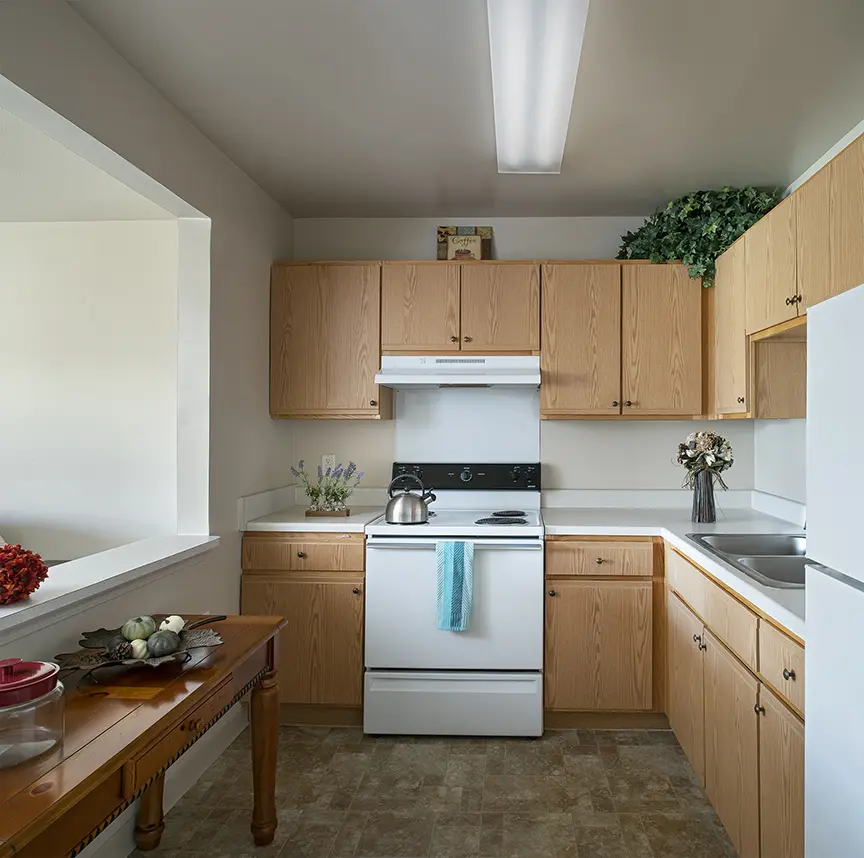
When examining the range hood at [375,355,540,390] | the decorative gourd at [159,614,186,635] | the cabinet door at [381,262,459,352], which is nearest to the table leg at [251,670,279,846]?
the decorative gourd at [159,614,186,635]

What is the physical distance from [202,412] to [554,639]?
178 cm

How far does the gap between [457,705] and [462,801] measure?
0.55 meters

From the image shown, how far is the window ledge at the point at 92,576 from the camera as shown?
185 cm

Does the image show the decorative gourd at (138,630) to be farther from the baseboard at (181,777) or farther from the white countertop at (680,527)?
the white countertop at (680,527)

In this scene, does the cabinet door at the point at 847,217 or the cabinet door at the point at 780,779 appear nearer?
the cabinet door at the point at 780,779

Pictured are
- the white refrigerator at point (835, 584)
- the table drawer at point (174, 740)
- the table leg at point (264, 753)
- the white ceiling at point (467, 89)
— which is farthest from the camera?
the table leg at point (264, 753)

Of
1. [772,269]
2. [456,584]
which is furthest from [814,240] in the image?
[456,584]

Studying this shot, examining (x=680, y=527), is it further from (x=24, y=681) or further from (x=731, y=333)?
(x=24, y=681)

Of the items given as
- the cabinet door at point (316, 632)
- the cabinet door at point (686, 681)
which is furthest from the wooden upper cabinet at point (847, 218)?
the cabinet door at point (316, 632)

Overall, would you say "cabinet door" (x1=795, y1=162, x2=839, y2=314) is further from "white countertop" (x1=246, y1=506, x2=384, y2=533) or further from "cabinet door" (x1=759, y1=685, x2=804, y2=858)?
"white countertop" (x1=246, y1=506, x2=384, y2=533)

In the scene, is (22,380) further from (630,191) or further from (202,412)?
(630,191)

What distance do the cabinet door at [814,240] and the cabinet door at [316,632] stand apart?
2105 mm

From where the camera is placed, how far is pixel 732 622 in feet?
7.36

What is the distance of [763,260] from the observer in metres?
2.83
